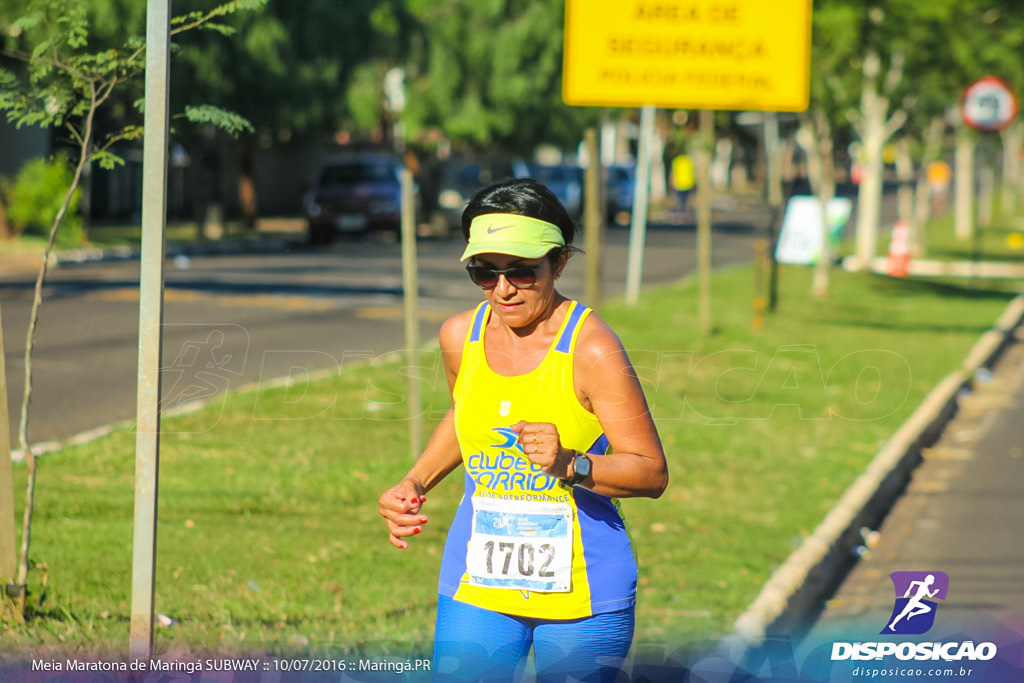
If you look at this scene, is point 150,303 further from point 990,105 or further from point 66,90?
point 990,105

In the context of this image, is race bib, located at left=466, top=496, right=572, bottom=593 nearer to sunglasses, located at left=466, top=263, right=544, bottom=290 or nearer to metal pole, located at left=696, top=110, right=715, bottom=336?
sunglasses, located at left=466, top=263, right=544, bottom=290

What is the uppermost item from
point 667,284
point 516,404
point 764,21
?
point 764,21

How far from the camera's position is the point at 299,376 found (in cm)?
1151

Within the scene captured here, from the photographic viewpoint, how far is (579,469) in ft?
10.0

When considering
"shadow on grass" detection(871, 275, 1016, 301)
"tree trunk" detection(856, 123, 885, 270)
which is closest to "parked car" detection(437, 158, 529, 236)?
"tree trunk" detection(856, 123, 885, 270)

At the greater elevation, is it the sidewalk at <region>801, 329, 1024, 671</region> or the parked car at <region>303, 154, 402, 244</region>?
the parked car at <region>303, 154, 402, 244</region>

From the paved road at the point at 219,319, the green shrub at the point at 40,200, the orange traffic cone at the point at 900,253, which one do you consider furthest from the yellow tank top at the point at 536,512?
the orange traffic cone at the point at 900,253

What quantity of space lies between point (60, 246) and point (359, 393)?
51.1ft

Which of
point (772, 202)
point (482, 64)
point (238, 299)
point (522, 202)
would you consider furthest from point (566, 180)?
point (522, 202)

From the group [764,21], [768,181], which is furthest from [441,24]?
[764,21]

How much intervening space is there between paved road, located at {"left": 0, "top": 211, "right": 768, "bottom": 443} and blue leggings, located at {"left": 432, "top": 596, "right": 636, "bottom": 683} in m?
4.15

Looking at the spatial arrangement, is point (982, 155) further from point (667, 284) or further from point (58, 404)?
point (58, 404)

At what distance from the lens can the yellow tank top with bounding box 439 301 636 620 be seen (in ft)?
10.4

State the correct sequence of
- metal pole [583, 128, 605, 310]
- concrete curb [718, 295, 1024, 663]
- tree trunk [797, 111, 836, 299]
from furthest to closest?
tree trunk [797, 111, 836, 299], metal pole [583, 128, 605, 310], concrete curb [718, 295, 1024, 663]
